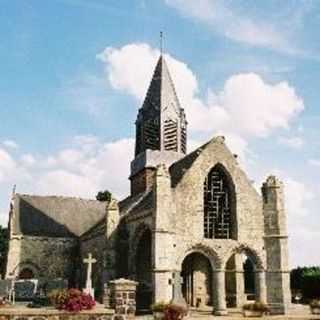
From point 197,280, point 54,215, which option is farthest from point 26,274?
point 197,280

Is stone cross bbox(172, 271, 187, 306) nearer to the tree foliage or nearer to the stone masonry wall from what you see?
the stone masonry wall

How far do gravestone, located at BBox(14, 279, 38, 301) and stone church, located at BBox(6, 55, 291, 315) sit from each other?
460 centimetres

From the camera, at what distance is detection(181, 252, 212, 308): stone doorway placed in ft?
103

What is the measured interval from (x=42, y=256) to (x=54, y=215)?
160 inches

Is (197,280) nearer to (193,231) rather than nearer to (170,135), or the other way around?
(193,231)

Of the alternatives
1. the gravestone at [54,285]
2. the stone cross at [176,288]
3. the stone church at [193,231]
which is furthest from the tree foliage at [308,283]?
the gravestone at [54,285]

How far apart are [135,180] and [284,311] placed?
15.9m

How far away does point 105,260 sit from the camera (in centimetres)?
3150

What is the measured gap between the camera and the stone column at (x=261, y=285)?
2933 cm

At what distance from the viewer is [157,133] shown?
37.5m

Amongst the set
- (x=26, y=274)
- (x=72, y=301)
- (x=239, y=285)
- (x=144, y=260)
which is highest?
(x=144, y=260)

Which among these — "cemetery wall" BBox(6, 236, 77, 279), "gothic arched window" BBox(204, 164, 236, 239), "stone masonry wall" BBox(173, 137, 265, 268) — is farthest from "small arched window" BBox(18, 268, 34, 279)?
"gothic arched window" BBox(204, 164, 236, 239)

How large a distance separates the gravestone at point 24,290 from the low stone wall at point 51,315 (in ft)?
44.2

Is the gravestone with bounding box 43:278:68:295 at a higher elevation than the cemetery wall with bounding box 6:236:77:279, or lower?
lower
